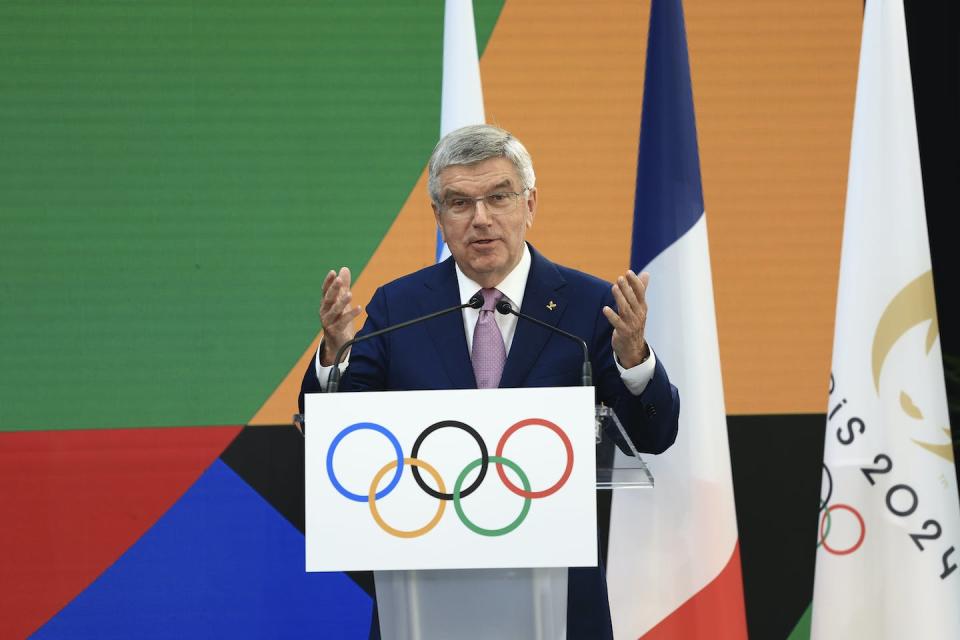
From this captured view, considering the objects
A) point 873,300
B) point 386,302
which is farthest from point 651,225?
point 386,302

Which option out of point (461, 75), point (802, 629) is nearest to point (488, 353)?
point (461, 75)

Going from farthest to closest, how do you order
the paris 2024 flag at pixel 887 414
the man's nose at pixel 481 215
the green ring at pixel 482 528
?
the paris 2024 flag at pixel 887 414 → the man's nose at pixel 481 215 → the green ring at pixel 482 528

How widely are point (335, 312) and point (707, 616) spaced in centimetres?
165

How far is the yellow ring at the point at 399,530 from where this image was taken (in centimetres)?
144

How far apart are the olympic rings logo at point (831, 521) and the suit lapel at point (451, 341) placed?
137cm

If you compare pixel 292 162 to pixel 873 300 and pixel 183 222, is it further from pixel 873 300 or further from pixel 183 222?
pixel 873 300

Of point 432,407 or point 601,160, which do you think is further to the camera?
point 601,160

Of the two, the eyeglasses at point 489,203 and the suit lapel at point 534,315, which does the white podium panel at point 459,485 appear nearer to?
the suit lapel at point 534,315

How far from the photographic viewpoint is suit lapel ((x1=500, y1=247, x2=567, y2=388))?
191 cm

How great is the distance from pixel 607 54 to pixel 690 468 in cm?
163

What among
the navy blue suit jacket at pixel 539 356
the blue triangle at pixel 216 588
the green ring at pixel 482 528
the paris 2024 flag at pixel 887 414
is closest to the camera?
the green ring at pixel 482 528

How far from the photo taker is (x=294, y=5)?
3756 millimetres

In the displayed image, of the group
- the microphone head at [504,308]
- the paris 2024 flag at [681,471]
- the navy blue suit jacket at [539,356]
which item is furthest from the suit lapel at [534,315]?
the paris 2024 flag at [681,471]

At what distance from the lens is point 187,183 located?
370 cm
